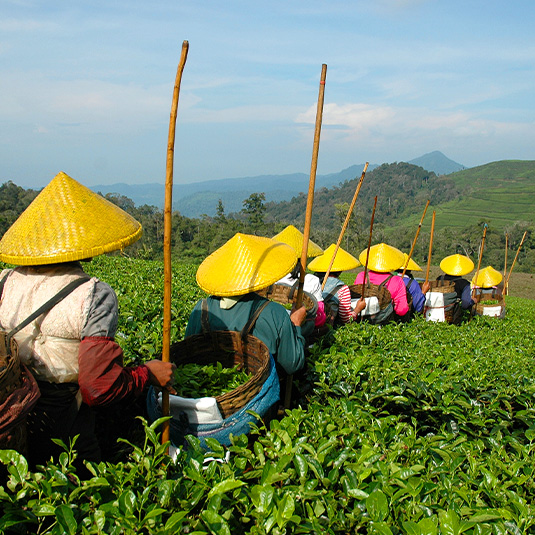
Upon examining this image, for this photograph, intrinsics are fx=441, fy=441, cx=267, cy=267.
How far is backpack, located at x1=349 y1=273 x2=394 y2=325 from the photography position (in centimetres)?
572

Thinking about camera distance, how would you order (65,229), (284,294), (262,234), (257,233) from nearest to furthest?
1. (65,229)
2. (284,294)
3. (257,233)
4. (262,234)

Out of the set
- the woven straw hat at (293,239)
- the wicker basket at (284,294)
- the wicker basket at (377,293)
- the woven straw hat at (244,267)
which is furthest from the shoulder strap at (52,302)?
the wicker basket at (377,293)

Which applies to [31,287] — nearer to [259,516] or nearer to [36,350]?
[36,350]

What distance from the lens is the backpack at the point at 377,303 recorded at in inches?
225

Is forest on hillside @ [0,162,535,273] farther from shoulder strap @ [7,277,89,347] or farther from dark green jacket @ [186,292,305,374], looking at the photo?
shoulder strap @ [7,277,89,347]

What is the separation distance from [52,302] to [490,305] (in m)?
9.49

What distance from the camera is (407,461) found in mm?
1994

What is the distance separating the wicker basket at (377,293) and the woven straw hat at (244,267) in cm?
281

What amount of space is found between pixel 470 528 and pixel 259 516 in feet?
2.38

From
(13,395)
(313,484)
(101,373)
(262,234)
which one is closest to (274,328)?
(101,373)

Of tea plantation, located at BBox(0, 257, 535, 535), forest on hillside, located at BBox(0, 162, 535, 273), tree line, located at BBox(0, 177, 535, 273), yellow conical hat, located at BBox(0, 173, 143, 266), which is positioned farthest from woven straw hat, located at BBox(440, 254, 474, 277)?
tree line, located at BBox(0, 177, 535, 273)

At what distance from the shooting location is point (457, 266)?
788 cm

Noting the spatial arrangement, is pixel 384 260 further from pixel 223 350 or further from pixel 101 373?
pixel 101 373

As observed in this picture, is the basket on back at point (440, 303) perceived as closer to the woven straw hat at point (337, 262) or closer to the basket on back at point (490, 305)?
the basket on back at point (490, 305)
